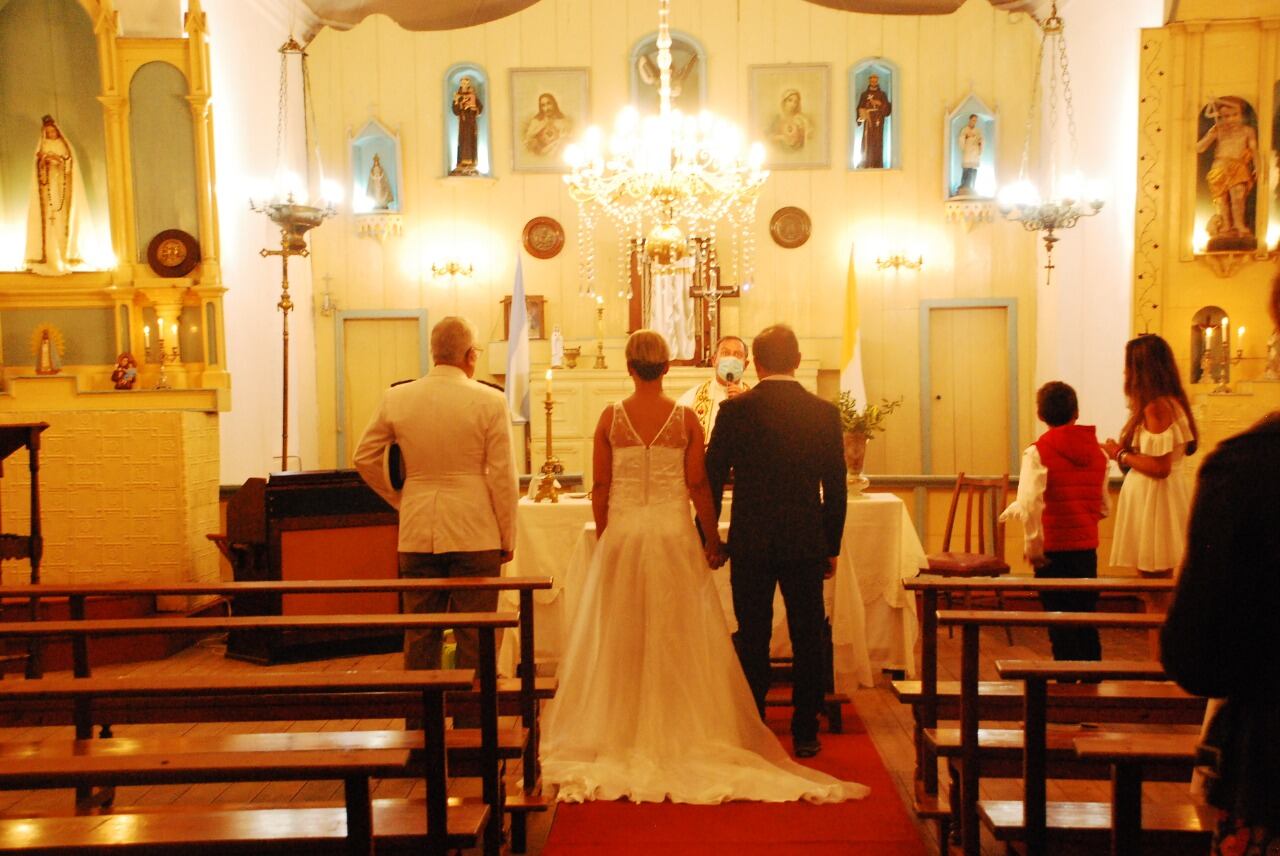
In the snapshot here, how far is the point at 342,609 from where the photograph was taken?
6.02m

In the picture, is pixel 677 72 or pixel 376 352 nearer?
pixel 677 72

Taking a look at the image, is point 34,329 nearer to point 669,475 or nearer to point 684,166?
point 684,166

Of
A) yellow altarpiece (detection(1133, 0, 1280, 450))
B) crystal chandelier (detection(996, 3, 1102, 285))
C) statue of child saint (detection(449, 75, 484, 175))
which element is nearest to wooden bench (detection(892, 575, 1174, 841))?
yellow altarpiece (detection(1133, 0, 1280, 450))

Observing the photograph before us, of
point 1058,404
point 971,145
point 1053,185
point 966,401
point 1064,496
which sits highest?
point 971,145

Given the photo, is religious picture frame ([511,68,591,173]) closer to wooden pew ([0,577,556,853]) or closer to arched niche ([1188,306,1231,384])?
arched niche ([1188,306,1231,384])

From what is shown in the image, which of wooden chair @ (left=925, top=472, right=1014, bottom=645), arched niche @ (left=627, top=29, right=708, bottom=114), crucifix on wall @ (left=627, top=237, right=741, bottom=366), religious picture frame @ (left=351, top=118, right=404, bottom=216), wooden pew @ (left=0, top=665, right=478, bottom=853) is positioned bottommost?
wooden chair @ (left=925, top=472, right=1014, bottom=645)

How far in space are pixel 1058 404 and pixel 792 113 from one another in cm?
666

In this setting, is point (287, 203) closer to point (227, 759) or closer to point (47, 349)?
point (47, 349)

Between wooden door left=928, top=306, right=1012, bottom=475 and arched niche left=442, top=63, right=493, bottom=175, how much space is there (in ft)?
15.2

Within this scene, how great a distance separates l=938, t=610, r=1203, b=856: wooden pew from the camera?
2744 millimetres

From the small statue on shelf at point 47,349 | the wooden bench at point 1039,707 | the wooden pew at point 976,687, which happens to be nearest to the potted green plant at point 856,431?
the wooden pew at point 976,687

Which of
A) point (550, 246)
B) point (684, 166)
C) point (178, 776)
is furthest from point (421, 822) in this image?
point (550, 246)

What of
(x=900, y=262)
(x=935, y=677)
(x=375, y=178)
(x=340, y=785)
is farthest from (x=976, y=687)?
(x=375, y=178)

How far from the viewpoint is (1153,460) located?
457 cm
